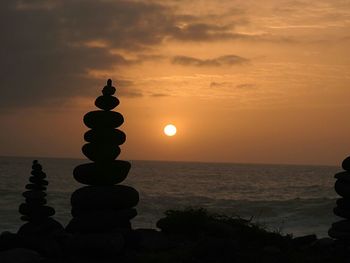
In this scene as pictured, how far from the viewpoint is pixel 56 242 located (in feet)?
64.0

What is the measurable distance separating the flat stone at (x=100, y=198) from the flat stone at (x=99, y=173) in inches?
8.6

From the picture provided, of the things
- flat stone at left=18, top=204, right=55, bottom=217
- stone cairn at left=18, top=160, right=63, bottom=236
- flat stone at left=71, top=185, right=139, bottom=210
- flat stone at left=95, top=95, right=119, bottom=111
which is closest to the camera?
flat stone at left=71, top=185, right=139, bottom=210

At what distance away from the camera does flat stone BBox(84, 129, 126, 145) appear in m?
16.9

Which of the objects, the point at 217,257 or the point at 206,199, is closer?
the point at 217,257

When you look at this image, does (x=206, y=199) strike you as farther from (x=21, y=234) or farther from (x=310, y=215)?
(x=21, y=234)

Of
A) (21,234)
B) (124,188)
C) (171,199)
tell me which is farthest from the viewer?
(171,199)

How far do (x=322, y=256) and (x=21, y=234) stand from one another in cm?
1131

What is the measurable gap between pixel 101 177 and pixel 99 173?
0.15 m

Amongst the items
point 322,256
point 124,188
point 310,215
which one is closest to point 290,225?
point 310,215

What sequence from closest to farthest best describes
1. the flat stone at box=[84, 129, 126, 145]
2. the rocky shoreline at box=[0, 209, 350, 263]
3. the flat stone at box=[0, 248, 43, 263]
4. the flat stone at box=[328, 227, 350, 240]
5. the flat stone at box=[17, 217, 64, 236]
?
the rocky shoreline at box=[0, 209, 350, 263]
the flat stone at box=[0, 248, 43, 263]
the flat stone at box=[84, 129, 126, 145]
the flat stone at box=[328, 227, 350, 240]
the flat stone at box=[17, 217, 64, 236]

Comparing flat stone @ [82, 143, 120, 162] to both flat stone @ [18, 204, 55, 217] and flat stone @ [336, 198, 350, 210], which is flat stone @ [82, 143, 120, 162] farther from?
flat stone @ [336, 198, 350, 210]

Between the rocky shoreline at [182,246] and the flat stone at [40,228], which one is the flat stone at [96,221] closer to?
the rocky shoreline at [182,246]

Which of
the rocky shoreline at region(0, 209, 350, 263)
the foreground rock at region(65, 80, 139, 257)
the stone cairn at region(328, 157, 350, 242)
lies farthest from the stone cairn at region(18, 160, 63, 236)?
the stone cairn at region(328, 157, 350, 242)

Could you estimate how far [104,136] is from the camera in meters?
16.9
